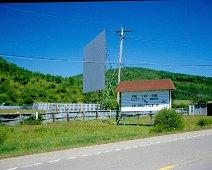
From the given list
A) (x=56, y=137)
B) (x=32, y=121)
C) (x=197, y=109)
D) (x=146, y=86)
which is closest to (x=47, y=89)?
(x=197, y=109)

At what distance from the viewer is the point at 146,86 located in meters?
35.8

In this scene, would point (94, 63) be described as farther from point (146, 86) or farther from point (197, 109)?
point (197, 109)

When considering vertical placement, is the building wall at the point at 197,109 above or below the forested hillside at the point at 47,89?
below

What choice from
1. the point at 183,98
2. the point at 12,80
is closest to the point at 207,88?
the point at 183,98

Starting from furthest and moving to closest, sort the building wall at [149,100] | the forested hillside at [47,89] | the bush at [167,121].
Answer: the forested hillside at [47,89]
the building wall at [149,100]
the bush at [167,121]

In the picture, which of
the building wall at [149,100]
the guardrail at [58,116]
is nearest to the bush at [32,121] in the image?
the guardrail at [58,116]

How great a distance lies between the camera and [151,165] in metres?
9.95

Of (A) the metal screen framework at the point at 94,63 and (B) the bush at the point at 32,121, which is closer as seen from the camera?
(A) the metal screen framework at the point at 94,63

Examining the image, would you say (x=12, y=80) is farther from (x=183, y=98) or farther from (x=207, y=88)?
(x=207, y=88)

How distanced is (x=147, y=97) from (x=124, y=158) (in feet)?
78.5

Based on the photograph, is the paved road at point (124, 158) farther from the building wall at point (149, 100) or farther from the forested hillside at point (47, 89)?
the forested hillside at point (47, 89)

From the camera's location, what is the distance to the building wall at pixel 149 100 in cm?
3453

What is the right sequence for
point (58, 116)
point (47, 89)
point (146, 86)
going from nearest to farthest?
1. point (146, 86)
2. point (58, 116)
3. point (47, 89)

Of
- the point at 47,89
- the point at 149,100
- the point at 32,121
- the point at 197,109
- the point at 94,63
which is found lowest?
the point at 32,121
